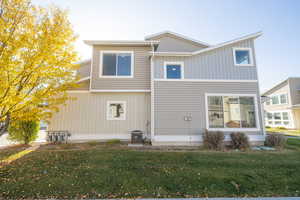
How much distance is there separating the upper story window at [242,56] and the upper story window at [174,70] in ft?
11.7

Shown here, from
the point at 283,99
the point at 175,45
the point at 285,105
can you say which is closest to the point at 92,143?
the point at 175,45

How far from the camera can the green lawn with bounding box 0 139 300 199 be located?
3.45 metres

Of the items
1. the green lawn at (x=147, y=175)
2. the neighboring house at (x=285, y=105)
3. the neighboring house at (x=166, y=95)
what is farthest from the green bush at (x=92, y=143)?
the neighboring house at (x=285, y=105)

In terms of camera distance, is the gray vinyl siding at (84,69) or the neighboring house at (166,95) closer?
the neighboring house at (166,95)

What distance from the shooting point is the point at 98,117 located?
892 centimetres

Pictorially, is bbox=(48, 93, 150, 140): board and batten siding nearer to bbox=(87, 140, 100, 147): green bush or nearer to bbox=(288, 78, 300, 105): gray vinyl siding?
bbox=(87, 140, 100, 147): green bush

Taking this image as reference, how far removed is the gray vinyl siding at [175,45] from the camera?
38.7ft

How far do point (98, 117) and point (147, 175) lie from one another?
5.99 metres

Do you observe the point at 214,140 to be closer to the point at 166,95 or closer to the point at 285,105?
the point at 166,95

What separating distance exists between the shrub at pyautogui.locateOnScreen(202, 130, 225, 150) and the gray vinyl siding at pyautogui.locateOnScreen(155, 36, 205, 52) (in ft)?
25.9

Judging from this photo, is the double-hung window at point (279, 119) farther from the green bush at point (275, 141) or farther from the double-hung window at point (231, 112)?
the double-hung window at point (231, 112)

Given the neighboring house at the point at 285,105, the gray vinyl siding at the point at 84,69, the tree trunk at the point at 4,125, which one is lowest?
the tree trunk at the point at 4,125

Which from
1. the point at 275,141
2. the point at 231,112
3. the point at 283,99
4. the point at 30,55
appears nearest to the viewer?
the point at 30,55

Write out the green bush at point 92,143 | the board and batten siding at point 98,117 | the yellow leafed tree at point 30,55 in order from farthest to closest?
the board and batten siding at point 98,117, the green bush at point 92,143, the yellow leafed tree at point 30,55
